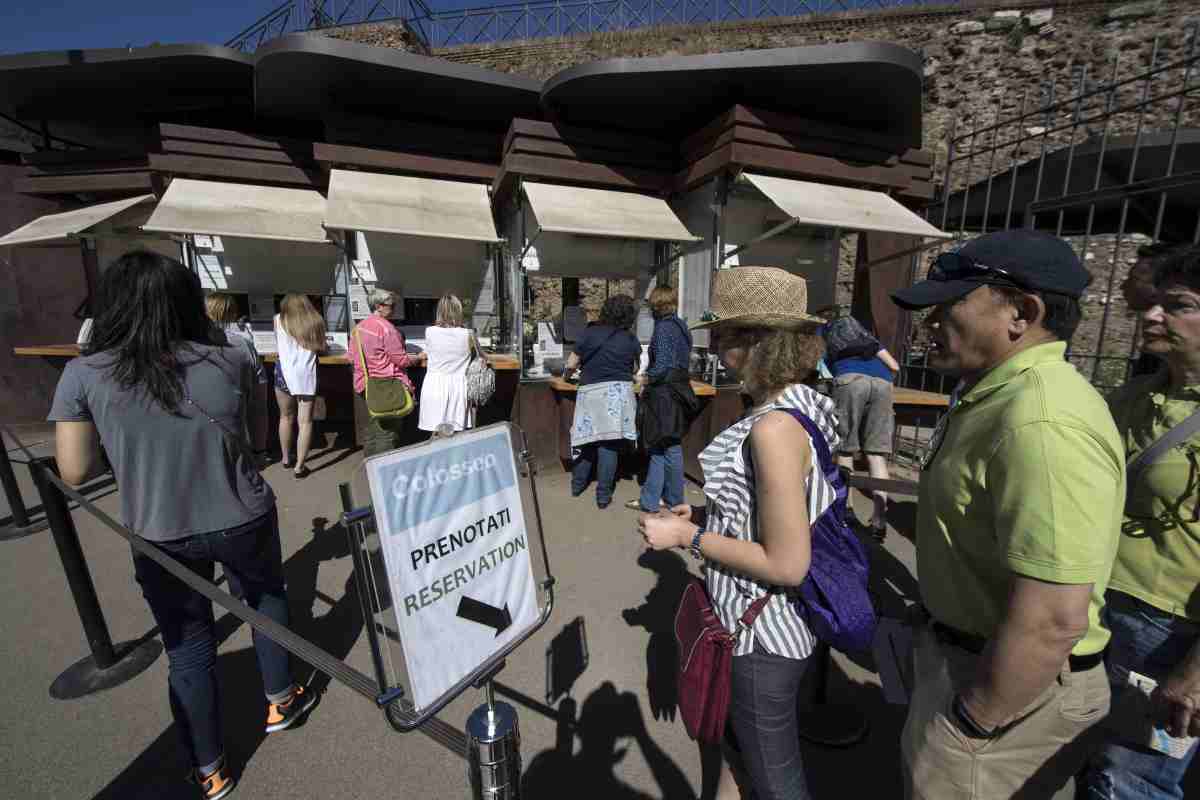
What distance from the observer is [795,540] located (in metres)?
1.22

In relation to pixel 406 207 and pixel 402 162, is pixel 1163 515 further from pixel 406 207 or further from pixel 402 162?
pixel 402 162

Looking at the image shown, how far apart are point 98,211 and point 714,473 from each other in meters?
7.89

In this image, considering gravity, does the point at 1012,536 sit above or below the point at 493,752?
above

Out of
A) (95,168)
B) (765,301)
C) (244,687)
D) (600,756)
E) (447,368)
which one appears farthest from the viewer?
(95,168)

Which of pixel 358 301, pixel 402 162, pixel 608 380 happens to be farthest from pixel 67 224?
pixel 608 380

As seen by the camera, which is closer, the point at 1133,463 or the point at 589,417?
the point at 1133,463

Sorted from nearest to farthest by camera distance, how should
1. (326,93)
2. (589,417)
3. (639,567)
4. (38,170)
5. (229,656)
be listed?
(229,656)
(639,567)
(589,417)
(326,93)
(38,170)

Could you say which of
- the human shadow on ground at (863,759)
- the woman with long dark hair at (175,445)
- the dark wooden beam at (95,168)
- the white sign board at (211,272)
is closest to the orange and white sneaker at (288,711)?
the woman with long dark hair at (175,445)

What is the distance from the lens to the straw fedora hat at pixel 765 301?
4.72ft

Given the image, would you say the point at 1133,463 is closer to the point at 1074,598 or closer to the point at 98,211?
the point at 1074,598

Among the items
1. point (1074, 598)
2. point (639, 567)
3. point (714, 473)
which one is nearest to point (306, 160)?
point (639, 567)

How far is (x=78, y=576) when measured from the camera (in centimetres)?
246

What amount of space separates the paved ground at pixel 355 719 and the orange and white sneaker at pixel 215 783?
0.07m

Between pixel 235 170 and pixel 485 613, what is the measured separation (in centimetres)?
680
